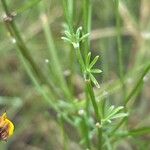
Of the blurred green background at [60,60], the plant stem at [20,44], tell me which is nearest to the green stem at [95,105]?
the plant stem at [20,44]

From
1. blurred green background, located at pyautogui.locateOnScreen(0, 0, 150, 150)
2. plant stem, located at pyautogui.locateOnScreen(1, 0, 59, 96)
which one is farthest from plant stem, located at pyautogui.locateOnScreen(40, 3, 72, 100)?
blurred green background, located at pyautogui.locateOnScreen(0, 0, 150, 150)

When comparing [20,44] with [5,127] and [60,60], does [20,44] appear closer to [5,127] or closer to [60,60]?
[5,127]

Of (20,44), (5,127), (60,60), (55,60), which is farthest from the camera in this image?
(60,60)

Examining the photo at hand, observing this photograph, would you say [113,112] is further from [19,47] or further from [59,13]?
[59,13]

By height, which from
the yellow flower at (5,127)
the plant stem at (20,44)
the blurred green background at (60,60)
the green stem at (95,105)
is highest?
the blurred green background at (60,60)

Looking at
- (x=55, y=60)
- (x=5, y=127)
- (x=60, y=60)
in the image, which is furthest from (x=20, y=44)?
(x=60, y=60)

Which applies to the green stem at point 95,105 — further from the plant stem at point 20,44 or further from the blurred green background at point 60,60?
the blurred green background at point 60,60

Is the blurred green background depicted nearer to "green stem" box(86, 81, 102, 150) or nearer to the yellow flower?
"green stem" box(86, 81, 102, 150)

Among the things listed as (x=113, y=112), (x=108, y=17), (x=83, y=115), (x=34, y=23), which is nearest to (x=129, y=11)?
(x=108, y=17)
